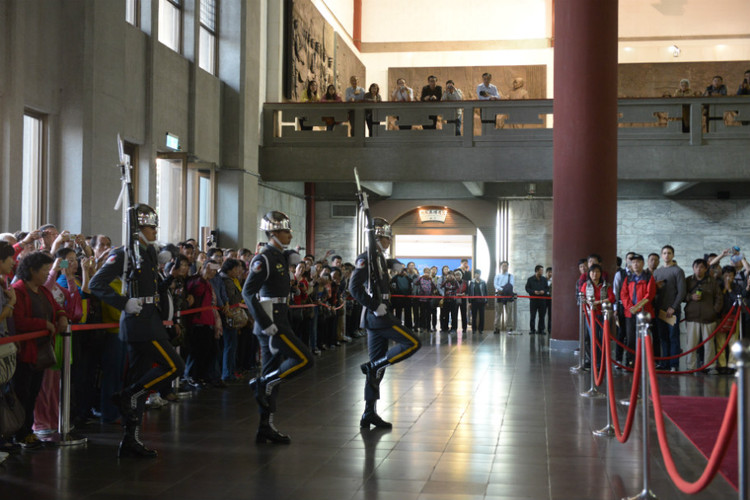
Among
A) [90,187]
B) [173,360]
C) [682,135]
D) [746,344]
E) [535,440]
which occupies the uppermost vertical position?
[682,135]

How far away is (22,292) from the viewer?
7.21m

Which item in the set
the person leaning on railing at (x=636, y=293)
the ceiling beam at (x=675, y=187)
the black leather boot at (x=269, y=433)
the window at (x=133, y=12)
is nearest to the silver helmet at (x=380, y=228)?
the black leather boot at (x=269, y=433)

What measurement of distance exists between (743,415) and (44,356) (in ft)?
18.3

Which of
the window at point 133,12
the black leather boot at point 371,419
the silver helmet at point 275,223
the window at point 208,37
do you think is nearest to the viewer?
the silver helmet at point 275,223

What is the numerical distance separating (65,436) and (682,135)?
15.4m

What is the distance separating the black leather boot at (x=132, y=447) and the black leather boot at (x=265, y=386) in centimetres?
105

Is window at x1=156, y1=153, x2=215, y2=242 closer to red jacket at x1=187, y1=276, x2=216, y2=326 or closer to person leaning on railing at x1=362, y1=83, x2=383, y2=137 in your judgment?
person leaning on railing at x1=362, y1=83, x2=383, y2=137

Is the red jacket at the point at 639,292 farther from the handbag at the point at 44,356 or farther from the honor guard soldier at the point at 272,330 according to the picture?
the handbag at the point at 44,356

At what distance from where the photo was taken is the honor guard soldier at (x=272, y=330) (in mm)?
7617

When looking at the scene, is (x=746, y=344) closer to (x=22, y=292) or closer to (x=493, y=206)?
(x=22, y=292)

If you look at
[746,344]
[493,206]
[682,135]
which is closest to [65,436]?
[746,344]

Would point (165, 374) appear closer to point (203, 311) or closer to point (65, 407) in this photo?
point (65, 407)

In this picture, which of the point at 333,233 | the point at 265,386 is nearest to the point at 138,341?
the point at 265,386

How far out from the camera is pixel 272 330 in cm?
752
